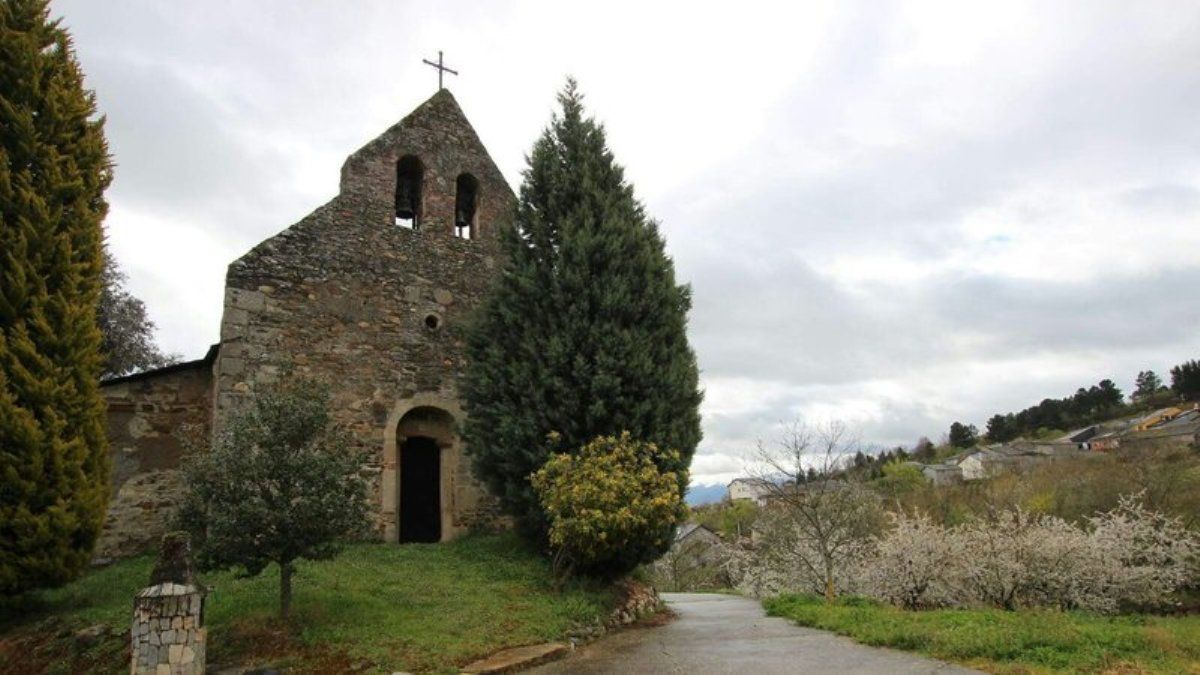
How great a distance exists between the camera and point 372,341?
1396 centimetres

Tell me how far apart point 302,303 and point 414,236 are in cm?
285

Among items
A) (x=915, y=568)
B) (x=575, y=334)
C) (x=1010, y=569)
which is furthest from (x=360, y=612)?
(x=1010, y=569)

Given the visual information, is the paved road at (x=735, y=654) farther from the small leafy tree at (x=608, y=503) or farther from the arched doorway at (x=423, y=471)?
the arched doorway at (x=423, y=471)

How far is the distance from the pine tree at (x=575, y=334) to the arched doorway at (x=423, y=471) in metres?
2.47

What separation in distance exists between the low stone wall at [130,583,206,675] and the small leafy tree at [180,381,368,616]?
951 millimetres

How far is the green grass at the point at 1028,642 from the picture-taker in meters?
7.07

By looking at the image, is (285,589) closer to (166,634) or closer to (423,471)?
(166,634)

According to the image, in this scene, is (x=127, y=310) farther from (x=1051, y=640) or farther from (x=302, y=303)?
(x=1051, y=640)

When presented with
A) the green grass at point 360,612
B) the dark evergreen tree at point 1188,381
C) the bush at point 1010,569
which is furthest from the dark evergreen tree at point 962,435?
the green grass at point 360,612

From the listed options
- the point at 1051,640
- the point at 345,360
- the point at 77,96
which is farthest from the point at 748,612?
the point at 77,96

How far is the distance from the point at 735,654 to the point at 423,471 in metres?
8.59

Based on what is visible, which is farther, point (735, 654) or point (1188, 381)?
point (1188, 381)

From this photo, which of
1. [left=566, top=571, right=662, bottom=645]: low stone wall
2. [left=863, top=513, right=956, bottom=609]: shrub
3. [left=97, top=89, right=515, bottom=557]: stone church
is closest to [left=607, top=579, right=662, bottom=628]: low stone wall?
[left=566, top=571, right=662, bottom=645]: low stone wall

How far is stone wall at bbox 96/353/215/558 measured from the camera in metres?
12.2
